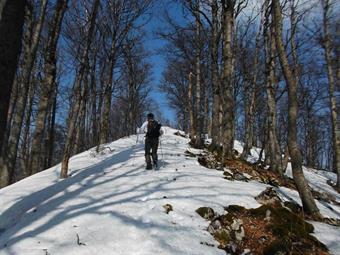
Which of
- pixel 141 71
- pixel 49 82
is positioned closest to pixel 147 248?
pixel 49 82

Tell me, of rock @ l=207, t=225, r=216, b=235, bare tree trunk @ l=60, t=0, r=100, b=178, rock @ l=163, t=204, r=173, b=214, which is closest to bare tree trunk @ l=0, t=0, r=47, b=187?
bare tree trunk @ l=60, t=0, r=100, b=178

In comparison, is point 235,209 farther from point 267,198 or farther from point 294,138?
point 294,138

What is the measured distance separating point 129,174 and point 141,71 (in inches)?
900

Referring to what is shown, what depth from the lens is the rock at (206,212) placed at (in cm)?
607

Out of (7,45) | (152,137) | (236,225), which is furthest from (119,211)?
(152,137)

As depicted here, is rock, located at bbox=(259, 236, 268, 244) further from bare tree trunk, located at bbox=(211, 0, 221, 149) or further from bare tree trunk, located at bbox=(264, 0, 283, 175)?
bare tree trunk, located at bbox=(211, 0, 221, 149)

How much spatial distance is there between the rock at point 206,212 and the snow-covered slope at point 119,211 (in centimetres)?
14

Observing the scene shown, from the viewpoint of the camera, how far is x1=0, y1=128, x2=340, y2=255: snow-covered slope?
196 inches

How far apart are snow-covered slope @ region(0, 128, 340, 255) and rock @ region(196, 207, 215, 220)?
141 mm

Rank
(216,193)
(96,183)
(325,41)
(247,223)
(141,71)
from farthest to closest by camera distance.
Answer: (141,71), (325,41), (96,183), (216,193), (247,223)

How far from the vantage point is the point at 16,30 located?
3594 millimetres

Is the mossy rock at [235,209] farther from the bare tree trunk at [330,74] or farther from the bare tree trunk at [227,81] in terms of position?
the bare tree trunk at [330,74]

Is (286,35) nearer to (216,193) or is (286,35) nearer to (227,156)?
(227,156)

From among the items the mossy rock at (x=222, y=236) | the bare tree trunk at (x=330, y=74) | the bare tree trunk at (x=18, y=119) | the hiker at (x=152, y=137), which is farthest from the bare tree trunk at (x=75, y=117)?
the bare tree trunk at (x=330, y=74)
